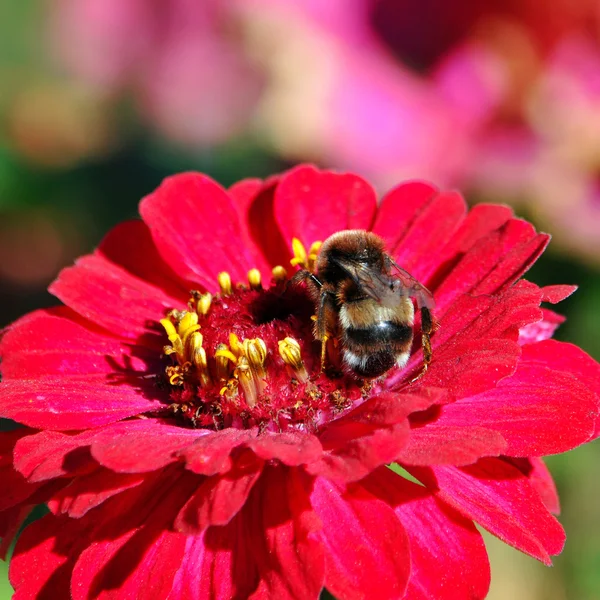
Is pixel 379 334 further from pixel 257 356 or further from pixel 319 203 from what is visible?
pixel 319 203

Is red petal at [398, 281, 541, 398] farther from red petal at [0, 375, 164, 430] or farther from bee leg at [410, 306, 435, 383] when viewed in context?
red petal at [0, 375, 164, 430]

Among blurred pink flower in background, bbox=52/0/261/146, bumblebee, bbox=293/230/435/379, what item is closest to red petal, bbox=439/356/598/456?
bumblebee, bbox=293/230/435/379

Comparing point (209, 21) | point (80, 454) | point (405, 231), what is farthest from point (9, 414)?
point (209, 21)

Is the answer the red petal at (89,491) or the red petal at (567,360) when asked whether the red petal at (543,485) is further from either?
the red petal at (89,491)

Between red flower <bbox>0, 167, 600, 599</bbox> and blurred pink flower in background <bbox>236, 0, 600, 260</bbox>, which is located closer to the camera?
red flower <bbox>0, 167, 600, 599</bbox>

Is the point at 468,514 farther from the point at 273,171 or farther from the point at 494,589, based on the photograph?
the point at 273,171

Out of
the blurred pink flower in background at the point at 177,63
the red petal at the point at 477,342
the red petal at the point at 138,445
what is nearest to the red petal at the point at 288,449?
the red petal at the point at 138,445
